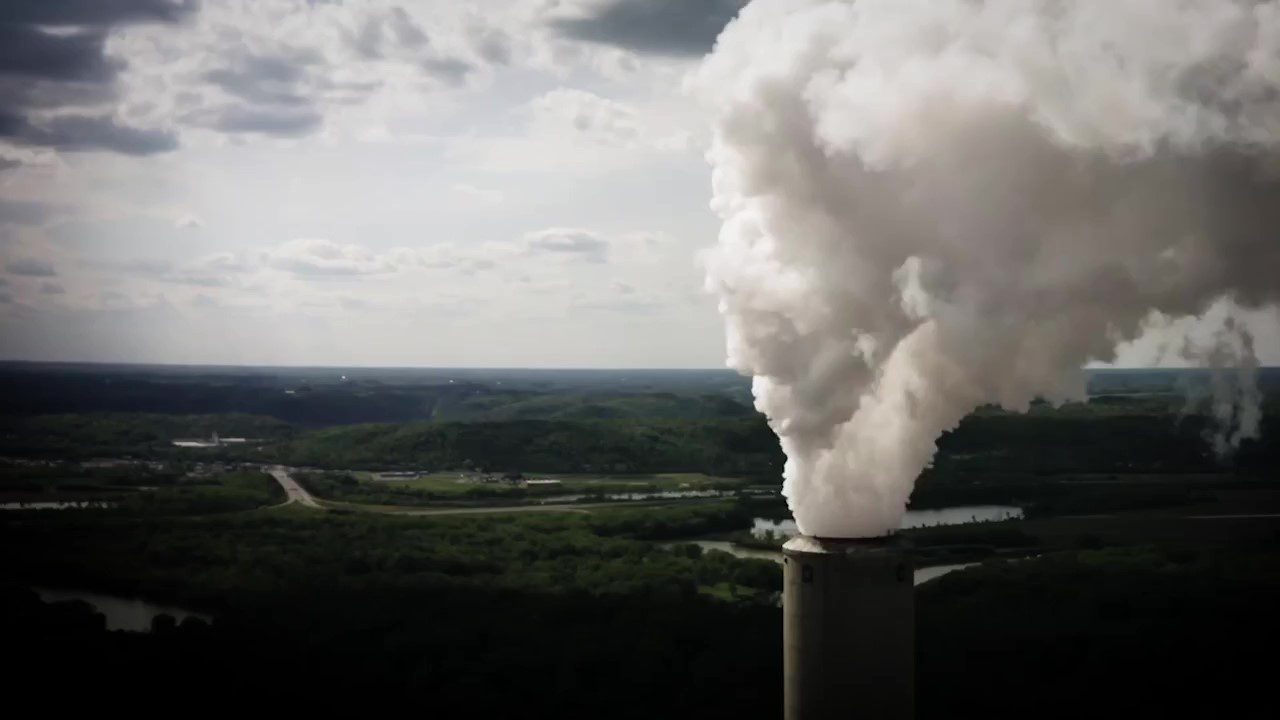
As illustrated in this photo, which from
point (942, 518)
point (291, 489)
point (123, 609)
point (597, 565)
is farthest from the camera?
point (291, 489)

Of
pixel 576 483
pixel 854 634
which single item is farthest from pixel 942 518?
pixel 854 634

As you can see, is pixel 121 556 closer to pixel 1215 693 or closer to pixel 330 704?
pixel 330 704

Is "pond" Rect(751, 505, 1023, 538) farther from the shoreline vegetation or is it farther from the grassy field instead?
the grassy field

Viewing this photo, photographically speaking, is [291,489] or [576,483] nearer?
[291,489]

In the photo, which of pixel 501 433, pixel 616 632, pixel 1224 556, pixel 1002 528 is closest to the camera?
pixel 616 632

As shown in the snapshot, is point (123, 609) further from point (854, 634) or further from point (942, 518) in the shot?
point (854, 634)

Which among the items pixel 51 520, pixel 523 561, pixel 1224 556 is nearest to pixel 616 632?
pixel 523 561

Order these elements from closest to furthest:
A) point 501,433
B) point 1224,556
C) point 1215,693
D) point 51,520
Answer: point 1215,693, point 1224,556, point 51,520, point 501,433
